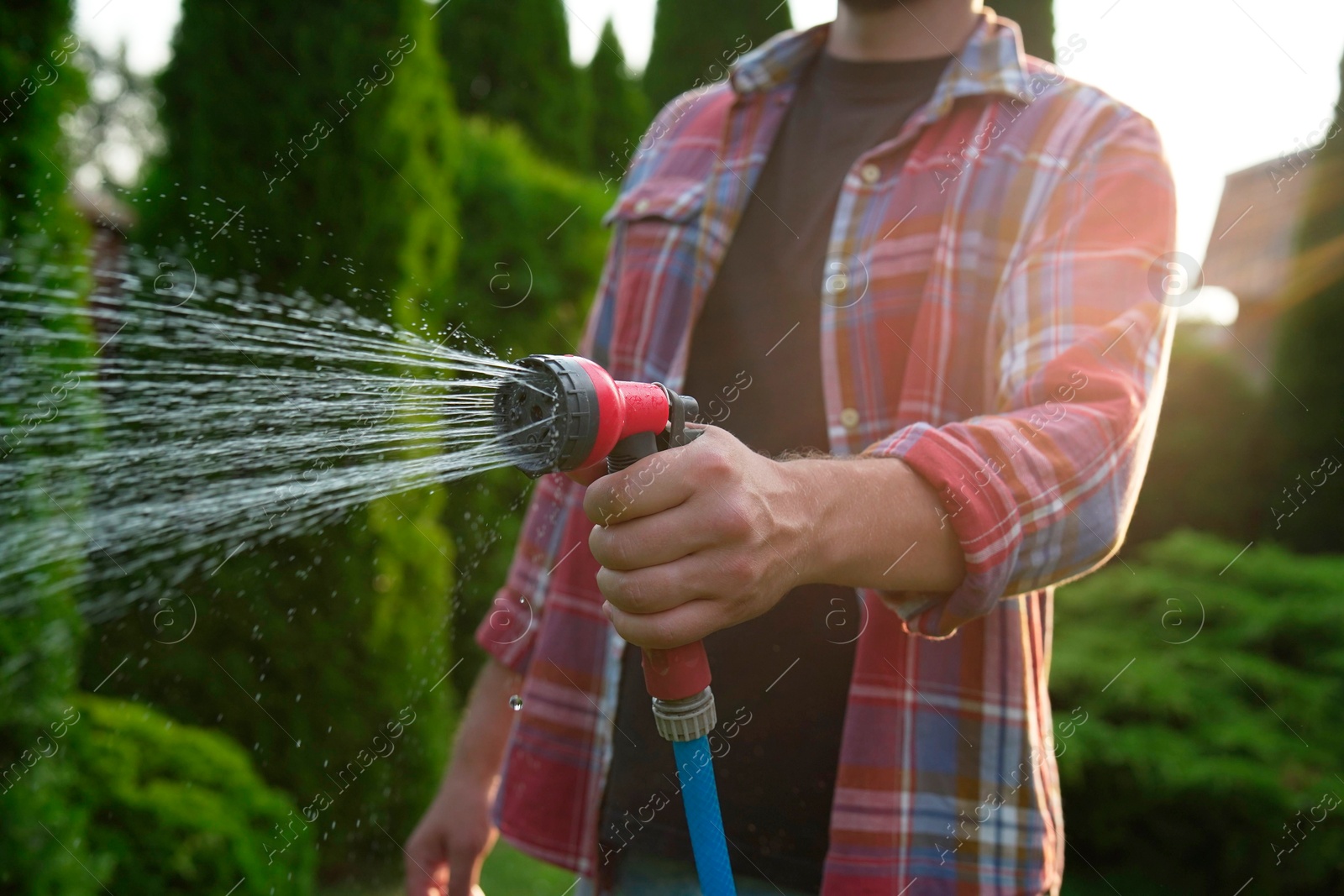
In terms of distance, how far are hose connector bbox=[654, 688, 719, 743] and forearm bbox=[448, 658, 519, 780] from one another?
1.05 meters

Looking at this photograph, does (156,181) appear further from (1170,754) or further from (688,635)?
(1170,754)

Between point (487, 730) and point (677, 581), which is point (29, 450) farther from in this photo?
point (677, 581)

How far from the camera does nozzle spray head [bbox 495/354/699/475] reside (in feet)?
3.20

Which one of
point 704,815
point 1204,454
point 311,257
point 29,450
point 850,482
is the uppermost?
point 311,257

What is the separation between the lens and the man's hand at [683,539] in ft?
3.34

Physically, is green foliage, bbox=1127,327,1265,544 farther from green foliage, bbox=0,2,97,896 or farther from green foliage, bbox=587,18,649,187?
green foliage, bbox=587,18,649,187

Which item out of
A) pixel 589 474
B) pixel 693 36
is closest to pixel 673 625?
pixel 589 474

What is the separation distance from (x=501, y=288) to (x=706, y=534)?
565cm

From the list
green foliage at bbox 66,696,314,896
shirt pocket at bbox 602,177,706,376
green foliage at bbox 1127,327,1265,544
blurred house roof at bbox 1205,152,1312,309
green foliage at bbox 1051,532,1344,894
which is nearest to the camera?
shirt pocket at bbox 602,177,706,376

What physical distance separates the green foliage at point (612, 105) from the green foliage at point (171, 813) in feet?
33.5

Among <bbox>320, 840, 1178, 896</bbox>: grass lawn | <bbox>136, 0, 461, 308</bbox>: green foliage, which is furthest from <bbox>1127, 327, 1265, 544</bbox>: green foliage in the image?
<bbox>136, 0, 461, 308</bbox>: green foliage

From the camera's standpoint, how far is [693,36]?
1185 centimetres

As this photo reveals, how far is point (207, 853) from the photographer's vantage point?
126 inches

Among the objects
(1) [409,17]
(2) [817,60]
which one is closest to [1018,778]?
(2) [817,60]
